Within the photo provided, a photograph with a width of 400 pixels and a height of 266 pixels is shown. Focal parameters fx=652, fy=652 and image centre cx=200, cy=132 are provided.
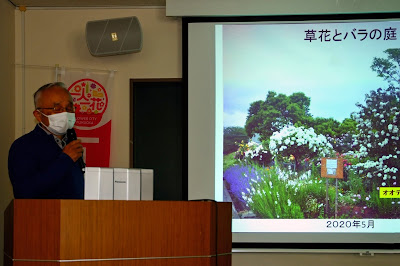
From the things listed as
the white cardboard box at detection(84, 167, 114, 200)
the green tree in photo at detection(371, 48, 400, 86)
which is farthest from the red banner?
the white cardboard box at detection(84, 167, 114, 200)

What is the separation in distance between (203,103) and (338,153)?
122cm

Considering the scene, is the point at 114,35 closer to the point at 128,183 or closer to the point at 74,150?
the point at 128,183

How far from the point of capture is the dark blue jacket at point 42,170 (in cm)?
281

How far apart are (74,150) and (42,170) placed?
0.63ft

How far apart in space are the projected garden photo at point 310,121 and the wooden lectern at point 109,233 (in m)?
2.97

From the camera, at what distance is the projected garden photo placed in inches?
215

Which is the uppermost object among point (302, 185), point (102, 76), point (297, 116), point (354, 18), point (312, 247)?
point (354, 18)

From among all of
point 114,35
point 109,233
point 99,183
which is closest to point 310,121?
point 114,35

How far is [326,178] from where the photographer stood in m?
5.47

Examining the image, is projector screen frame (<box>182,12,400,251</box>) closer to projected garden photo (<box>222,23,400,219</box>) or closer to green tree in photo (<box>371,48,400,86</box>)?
projected garden photo (<box>222,23,400,219</box>)

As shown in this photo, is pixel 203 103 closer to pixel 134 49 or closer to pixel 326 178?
pixel 134 49

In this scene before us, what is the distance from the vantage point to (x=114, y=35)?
5617mm

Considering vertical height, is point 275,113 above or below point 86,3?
below

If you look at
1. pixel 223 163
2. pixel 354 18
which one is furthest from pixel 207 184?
pixel 354 18
